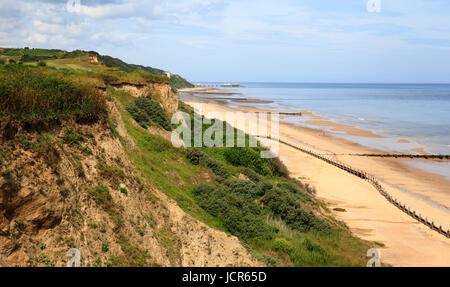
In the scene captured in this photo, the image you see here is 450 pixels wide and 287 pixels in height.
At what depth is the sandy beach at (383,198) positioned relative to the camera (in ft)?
60.4

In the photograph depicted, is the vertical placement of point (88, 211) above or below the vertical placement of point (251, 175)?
above

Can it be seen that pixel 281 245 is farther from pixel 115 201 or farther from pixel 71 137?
pixel 71 137

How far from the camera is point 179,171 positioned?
1731cm

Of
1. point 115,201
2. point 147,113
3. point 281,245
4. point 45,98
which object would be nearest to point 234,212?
point 281,245

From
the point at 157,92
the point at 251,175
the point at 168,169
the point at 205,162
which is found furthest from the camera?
the point at 157,92

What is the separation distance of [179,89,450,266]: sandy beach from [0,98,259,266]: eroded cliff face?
1089 centimetres

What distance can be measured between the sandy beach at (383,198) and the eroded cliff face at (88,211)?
10892 mm

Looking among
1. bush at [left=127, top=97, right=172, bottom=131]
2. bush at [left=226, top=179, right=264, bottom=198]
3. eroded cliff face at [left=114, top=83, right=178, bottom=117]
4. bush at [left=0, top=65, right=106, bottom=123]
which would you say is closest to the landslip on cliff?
bush at [left=0, top=65, right=106, bottom=123]

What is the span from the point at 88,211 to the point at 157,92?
76.8ft

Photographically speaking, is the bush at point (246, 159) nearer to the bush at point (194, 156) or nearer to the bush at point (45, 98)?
the bush at point (194, 156)

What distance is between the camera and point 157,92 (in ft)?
103

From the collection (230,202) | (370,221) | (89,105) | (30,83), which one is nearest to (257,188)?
(230,202)

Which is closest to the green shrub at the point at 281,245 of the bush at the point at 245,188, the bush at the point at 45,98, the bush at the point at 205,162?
the bush at the point at 245,188

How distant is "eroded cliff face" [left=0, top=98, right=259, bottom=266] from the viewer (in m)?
7.49
